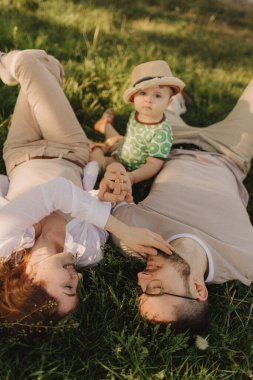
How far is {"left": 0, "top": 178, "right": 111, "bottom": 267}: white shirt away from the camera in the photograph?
2.61 metres

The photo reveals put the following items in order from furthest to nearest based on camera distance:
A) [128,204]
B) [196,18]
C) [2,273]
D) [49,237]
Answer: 1. [196,18]
2. [128,204]
3. [49,237]
4. [2,273]

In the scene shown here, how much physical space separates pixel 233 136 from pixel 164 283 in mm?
1729

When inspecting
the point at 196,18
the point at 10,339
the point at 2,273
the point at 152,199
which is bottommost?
the point at 10,339

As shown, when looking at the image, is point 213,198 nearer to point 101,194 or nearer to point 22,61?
point 101,194

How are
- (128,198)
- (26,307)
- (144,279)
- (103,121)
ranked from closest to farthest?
(26,307) → (144,279) → (128,198) → (103,121)

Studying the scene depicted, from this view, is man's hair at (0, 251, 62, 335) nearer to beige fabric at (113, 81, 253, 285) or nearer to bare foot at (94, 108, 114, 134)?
beige fabric at (113, 81, 253, 285)

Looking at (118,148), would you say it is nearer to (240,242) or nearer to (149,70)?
(149,70)

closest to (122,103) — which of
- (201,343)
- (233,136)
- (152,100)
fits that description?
(152,100)

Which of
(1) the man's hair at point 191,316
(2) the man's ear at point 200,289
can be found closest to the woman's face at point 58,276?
(1) the man's hair at point 191,316

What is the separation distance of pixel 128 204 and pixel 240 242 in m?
0.86

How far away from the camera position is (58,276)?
8.43ft

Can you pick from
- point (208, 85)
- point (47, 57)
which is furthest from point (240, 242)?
point (208, 85)

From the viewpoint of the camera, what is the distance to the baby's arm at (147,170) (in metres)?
3.50

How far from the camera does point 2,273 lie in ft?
8.93
